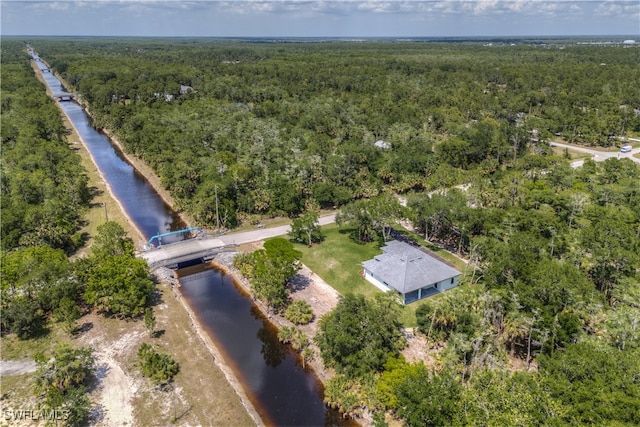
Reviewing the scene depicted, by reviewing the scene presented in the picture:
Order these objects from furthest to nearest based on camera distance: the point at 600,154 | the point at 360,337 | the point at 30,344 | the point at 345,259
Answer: the point at 600,154, the point at 345,259, the point at 30,344, the point at 360,337

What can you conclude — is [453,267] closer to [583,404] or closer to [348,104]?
[583,404]

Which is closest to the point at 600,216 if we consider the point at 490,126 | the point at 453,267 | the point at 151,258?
the point at 453,267

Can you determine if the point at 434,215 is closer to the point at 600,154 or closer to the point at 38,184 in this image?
the point at 38,184

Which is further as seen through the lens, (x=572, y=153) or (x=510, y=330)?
(x=572, y=153)

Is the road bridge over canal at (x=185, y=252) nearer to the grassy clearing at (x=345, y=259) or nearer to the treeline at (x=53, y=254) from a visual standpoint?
the treeline at (x=53, y=254)

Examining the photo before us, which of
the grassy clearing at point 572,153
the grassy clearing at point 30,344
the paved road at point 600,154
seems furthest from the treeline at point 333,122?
the grassy clearing at point 30,344

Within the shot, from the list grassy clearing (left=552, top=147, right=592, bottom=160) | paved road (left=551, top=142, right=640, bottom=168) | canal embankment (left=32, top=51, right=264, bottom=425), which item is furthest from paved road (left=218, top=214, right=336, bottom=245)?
grassy clearing (left=552, top=147, right=592, bottom=160)

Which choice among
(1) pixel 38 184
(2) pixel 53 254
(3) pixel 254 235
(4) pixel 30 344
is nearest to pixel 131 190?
(1) pixel 38 184
